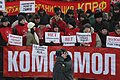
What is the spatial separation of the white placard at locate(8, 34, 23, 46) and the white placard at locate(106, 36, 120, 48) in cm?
256

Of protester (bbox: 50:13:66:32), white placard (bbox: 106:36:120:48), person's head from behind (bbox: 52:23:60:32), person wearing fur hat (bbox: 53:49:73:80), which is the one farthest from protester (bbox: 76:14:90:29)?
person wearing fur hat (bbox: 53:49:73:80)

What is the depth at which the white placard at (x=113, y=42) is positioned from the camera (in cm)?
1406

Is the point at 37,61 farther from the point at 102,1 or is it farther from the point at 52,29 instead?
the point at 102,1

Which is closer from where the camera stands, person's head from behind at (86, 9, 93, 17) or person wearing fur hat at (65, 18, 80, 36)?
person wearing fur hat at (65, 18, 80, 36)

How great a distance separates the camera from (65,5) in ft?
56.8

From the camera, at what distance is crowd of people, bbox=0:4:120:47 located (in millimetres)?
14414

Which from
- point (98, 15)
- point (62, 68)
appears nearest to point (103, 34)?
point (98, 15)

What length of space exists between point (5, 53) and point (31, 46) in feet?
2.82

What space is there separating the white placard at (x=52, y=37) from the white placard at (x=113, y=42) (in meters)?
1.48

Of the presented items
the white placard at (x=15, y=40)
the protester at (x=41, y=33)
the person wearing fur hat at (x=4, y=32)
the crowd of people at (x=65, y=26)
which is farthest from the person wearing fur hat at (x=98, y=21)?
the person wearing fur hat at (x=4, y=32)

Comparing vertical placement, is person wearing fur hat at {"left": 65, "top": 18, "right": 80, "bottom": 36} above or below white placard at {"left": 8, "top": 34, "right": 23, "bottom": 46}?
above

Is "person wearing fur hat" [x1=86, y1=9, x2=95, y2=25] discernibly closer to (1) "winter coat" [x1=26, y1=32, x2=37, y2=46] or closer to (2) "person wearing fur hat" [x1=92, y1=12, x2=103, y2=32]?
(2) "person wearing fur hat" [x1=92, y1=12, x2=103, y2=32]

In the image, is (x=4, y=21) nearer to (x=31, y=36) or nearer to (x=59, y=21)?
(x=31, y=36)

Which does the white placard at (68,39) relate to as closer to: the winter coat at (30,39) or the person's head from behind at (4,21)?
the winter coat at (30,39)
